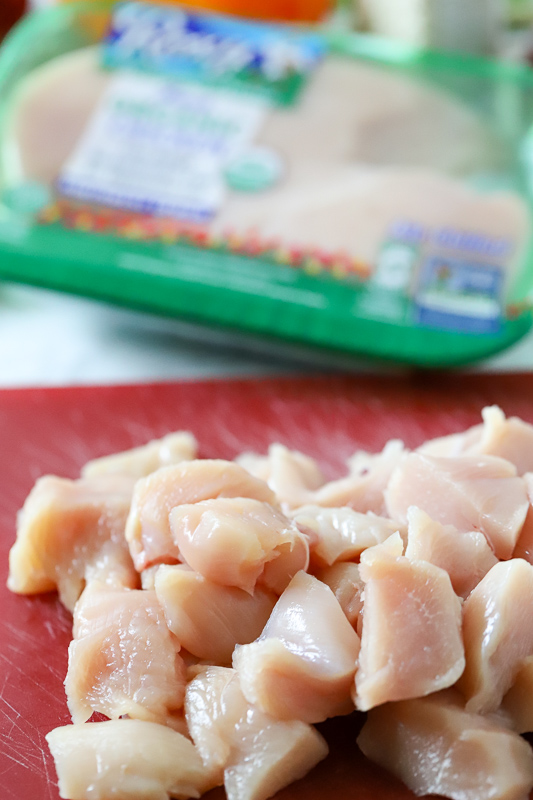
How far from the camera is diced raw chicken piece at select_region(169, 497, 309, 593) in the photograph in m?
1.21

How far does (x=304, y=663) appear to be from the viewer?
1132 mm

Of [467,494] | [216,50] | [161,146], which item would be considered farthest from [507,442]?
[216,50]

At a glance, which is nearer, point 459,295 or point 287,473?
point 287,473

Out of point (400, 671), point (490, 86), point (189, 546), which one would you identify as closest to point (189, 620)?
point (189, 546)

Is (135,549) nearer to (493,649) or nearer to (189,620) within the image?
(189,620)

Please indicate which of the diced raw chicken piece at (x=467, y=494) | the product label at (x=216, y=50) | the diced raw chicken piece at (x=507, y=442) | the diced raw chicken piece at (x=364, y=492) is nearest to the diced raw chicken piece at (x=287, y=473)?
the diced raw chicken piece at (x=364, y=492)

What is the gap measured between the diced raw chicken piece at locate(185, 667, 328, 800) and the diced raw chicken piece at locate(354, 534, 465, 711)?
99 mm

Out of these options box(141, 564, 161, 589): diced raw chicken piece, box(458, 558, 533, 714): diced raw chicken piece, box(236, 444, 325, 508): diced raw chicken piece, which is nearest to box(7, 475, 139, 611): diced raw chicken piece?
box(141, 564, 161, 589): diced raw chicken piece

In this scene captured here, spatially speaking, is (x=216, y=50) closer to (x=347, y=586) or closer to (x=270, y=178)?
(x=270, y=178)

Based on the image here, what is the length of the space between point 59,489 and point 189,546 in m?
0.39

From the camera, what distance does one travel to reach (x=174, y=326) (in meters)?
2.42

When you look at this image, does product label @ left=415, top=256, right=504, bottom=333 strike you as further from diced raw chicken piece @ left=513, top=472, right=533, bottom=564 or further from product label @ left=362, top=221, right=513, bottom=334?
diced raw chicken piece @ left=513, top=472, right=533, bottom=564

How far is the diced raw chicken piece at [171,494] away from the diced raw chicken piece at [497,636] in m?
0.38

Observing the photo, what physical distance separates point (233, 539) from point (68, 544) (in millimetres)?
401
